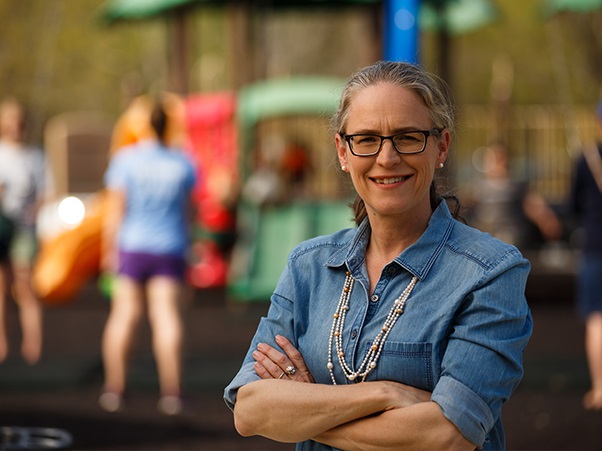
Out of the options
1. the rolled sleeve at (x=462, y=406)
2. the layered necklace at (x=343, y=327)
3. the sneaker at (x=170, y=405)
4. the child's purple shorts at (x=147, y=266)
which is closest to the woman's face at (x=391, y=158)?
the layered necklace at (x=343, y=327)

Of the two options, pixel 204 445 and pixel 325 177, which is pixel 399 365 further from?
pixel 325 177

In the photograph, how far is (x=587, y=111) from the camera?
2647 cm

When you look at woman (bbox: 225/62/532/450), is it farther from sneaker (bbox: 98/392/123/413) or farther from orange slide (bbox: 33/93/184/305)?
orange slide (bbox: 33/93/184/305)

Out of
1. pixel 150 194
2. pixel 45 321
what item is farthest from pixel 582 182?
pixel 45 321

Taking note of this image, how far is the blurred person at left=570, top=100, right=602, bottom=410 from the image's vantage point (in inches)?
300

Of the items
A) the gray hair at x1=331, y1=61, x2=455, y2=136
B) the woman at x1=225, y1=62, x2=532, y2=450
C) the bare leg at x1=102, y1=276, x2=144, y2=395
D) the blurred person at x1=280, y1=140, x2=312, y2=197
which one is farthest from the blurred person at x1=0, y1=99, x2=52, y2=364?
the gray hair at x1=331, y1=61, x2=455, y2=136

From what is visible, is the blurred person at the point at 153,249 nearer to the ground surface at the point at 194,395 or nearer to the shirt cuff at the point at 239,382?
the ground surface at the point at 194,395

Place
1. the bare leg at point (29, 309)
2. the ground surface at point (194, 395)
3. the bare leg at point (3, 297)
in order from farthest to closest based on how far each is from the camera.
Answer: the bare leg at point (29, 309) → the bare leg at point (3, 297) → the ground surface at point (194, 395)

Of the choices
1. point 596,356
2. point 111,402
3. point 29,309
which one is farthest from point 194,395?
point 596,356

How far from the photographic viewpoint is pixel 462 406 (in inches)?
96.5

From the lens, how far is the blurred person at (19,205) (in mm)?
8992

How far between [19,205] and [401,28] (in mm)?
3360

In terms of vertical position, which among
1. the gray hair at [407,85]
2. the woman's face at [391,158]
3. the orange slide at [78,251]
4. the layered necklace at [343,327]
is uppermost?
the orange slide at [78,251]

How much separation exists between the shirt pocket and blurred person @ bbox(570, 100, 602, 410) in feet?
17.3
